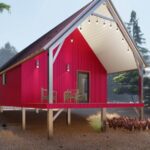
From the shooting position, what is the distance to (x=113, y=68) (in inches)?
861

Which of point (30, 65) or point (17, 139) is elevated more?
point (30, 65)

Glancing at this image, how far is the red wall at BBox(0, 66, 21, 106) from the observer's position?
18580 millimetres

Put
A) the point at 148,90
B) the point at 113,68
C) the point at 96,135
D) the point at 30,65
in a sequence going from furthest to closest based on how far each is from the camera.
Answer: the point at 148,90
the point at 113,68
the point at 30,65
the point at 96,135

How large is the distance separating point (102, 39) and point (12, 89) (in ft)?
22.3

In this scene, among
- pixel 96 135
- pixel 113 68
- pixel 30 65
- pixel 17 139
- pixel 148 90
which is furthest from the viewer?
pixel 148 90

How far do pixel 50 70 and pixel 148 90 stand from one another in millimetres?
20194

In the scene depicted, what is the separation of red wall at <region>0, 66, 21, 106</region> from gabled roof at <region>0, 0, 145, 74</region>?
61cm

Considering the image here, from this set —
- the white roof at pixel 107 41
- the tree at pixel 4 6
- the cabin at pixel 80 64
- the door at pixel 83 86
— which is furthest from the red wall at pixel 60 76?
the tree at pixel 4 6

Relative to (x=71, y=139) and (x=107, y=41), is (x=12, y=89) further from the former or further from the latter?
(x=71, y=139)

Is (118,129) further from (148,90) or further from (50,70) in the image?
(148,90)

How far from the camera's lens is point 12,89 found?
20.0 metres

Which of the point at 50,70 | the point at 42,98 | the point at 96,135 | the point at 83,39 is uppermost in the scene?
the point at 83,39

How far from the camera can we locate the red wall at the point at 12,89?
18580mm

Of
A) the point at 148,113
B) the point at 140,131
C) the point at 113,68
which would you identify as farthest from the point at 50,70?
the point at 148,113
